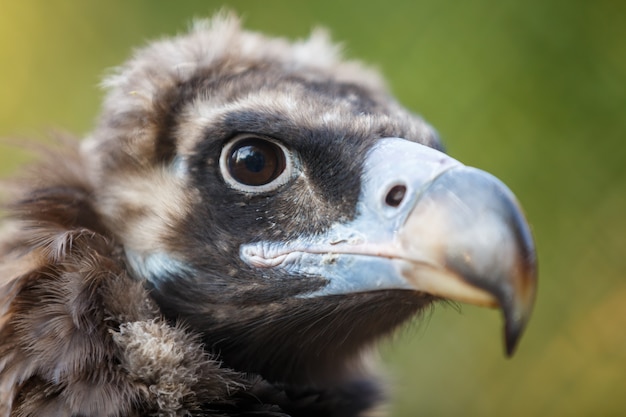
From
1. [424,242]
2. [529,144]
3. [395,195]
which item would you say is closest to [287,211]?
[395,195]

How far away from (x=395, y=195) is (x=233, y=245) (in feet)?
1.49

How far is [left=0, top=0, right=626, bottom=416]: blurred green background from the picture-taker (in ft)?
12.3

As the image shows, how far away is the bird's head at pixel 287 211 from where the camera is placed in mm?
1413

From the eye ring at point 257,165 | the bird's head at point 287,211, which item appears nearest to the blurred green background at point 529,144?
the bird's head at point 287,211

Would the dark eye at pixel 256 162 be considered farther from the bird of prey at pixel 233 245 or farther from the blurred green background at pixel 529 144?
the blurred green background at pixel 529 144

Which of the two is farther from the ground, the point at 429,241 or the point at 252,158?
the point at 252,158

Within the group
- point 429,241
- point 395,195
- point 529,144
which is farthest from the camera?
point 529,144

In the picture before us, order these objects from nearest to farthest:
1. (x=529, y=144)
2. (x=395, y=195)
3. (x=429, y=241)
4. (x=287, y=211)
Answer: (x=429, y=241) < (x=395, y=195) < (x=287, y=211) < (x=529, y=144)

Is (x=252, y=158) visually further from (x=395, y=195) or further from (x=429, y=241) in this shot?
(x=429, y=241)

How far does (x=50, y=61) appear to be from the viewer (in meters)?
4.88

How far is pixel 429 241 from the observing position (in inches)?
55.2

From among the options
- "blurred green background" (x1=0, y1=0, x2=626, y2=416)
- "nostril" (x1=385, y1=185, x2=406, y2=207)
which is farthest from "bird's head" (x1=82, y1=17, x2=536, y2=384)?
"blurred green background" (x1=0, y1=0, x2=626, y2=416)

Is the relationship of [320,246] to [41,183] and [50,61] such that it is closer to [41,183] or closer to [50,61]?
[41,183]

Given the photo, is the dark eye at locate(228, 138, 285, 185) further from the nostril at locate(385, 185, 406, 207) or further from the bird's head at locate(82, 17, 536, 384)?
the nostril at locate(385, 185, 406, 207)
